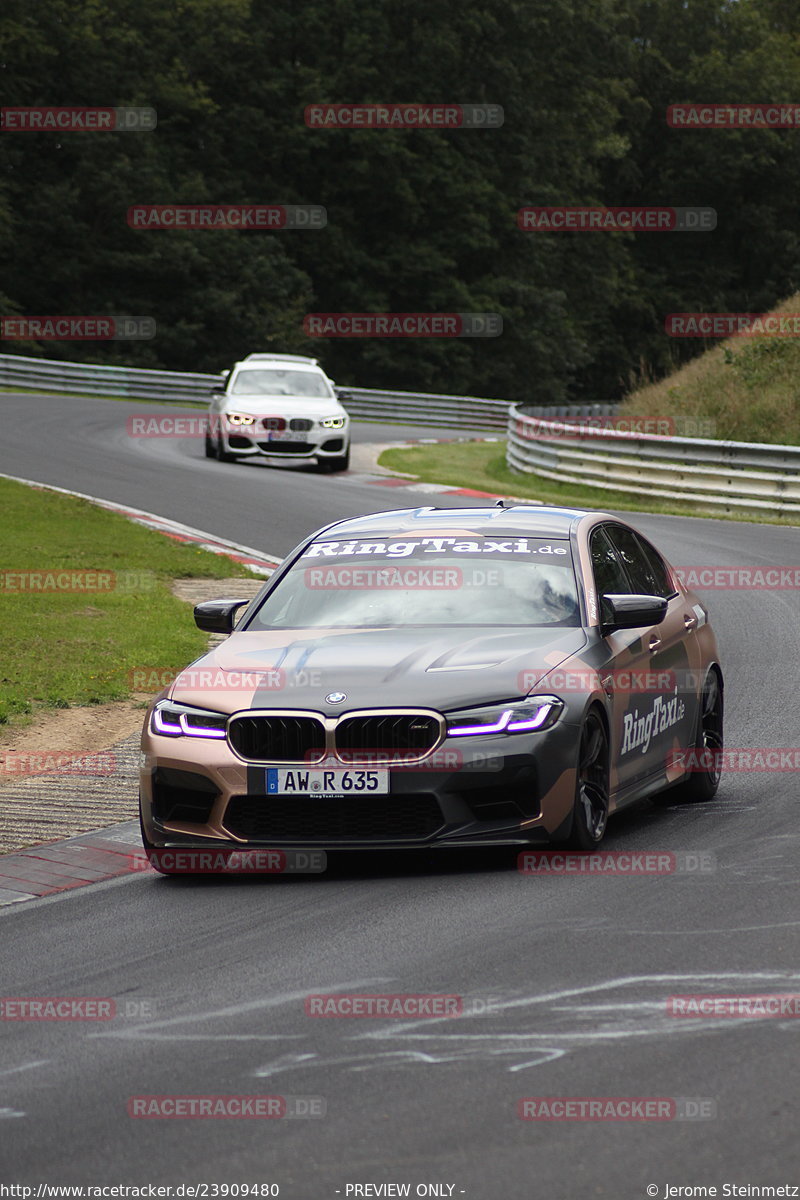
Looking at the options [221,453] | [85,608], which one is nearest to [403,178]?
[221,453]

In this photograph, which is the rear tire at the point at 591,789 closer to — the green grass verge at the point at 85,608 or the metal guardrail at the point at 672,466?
the green grass verge at the point at 85,608

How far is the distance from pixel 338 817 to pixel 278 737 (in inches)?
16.6

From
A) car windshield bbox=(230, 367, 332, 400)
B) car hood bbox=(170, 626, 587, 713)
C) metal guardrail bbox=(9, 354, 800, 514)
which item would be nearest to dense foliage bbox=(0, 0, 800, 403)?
metal guardrail bbox=(9, 354, 800, 514)

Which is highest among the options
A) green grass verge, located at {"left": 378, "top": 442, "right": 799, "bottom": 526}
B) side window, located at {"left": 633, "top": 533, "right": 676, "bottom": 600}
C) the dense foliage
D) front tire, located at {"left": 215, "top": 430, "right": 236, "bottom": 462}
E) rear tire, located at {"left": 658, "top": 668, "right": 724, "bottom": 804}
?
the dense foliage

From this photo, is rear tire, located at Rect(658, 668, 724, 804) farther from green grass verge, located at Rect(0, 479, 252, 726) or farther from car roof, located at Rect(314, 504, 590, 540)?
green grass verge, located at Rect(0, 479, 252, 726)

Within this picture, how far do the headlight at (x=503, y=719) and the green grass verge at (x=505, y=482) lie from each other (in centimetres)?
1609

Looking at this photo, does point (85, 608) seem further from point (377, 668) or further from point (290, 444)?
point (290, 444)

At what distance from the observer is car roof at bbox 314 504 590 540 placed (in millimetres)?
9391

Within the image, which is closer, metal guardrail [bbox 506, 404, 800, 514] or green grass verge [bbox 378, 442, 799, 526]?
metal guardrail [bbox 506, 404, 800, 514]

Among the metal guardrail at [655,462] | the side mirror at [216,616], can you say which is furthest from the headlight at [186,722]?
the metal guardrail at [655,462]

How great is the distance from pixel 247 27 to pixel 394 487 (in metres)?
37.6

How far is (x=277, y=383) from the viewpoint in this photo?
31.1m

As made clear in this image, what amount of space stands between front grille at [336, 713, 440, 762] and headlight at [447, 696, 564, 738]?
93 millimetres

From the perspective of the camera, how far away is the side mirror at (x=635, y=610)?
840 cm
